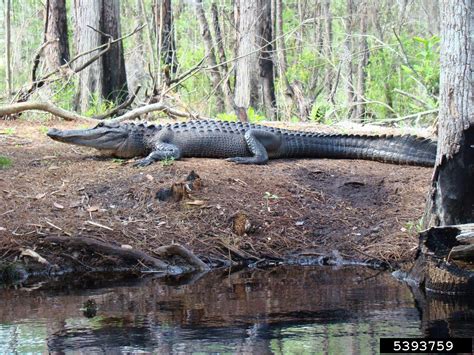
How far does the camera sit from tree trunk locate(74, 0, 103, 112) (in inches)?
506

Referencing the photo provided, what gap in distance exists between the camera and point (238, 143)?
957cm

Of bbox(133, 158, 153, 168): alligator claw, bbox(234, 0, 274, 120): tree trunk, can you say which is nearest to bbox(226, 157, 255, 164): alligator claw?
bbox(133, 158, 153, 168): alligator claw

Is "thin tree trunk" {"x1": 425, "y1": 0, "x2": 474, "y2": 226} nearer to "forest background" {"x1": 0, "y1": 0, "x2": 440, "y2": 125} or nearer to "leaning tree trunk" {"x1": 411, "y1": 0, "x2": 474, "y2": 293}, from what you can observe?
"leaning tree trunk" {"x1": 411, "y1": 0, "x2": 474, "y2": 293}

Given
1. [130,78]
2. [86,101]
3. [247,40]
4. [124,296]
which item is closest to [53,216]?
[124,296]

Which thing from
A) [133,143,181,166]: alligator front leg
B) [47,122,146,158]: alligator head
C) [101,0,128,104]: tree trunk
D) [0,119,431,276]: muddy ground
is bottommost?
[0,119,431,276]: muddy ground

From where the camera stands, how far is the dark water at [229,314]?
14.7 ft

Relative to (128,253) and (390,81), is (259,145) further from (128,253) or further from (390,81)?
(390,81)

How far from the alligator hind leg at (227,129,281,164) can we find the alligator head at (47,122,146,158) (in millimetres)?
1149

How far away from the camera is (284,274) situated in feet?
22.7

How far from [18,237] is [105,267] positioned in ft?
2.71

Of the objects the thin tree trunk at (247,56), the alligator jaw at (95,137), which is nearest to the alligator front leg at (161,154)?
the alligator jaw at (95,137)

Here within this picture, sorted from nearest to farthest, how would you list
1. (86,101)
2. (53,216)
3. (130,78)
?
(53,216) < (86,101) < (130,78)

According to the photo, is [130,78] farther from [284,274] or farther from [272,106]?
[284,274]

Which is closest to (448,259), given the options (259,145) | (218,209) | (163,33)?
(218,209)
